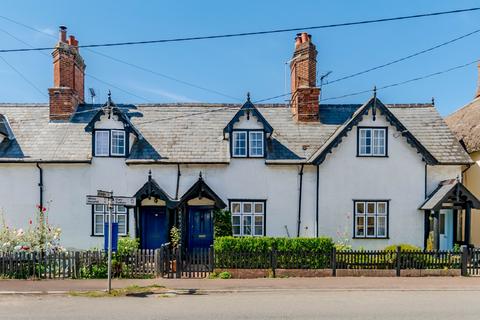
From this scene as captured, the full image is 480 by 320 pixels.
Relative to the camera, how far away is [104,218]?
19125mm

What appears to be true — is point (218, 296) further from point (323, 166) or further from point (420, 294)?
point (323, 166)

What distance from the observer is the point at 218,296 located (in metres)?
12.3

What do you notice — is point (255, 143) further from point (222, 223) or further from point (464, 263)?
point (464, 263)

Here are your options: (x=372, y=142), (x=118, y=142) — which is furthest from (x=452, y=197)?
(x=118, y=142)

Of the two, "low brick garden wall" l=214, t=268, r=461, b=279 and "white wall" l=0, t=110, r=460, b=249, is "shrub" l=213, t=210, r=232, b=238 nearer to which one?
"white wall" l=0, t=110, r=460, b=249

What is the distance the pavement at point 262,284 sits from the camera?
13141 mm

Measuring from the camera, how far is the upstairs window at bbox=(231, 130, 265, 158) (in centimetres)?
1927

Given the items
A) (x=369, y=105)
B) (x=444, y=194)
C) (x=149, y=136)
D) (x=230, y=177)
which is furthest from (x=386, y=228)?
(x=149, y=136)

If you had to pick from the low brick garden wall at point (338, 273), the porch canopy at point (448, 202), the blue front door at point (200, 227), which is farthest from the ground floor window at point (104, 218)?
the porch canopy at point (448, 202)

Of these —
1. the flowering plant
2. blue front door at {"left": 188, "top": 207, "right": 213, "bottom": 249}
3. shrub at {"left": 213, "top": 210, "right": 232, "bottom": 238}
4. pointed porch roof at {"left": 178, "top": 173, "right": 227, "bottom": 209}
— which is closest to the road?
the flowering plant

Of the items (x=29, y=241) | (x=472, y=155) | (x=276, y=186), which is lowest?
(x=29, y=241)

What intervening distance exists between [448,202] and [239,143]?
981 cm

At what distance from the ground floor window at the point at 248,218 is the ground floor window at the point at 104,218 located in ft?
16.8

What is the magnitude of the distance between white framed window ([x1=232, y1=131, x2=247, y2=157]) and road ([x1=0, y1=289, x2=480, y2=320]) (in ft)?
25.5
